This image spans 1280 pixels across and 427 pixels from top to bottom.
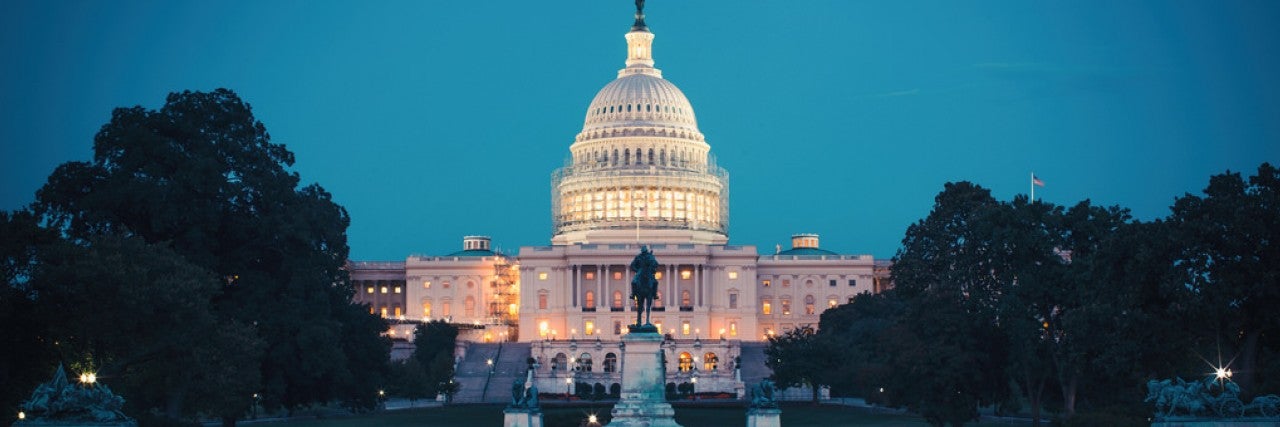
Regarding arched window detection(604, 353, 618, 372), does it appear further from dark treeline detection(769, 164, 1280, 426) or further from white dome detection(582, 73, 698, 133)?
dark treeline detection(769, 164, 1280, 426)

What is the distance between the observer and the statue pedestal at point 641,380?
5588 cm

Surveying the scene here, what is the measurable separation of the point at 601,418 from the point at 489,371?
53271 mm

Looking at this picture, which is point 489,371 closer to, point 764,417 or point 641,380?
point 764,417

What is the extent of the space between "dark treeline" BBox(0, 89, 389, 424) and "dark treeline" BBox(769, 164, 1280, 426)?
22.6m

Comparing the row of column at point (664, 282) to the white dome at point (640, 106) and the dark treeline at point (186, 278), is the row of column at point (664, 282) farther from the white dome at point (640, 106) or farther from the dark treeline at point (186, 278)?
the dark treeline at point (186, 278)

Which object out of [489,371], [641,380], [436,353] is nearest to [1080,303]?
[641,380]

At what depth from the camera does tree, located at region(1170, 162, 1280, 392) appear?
5291cm

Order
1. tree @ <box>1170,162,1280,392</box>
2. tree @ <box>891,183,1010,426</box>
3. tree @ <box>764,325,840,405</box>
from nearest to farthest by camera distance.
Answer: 1. tree @ <box>1170,162,1280,392</box>
2. tree @ <box>891,183,1010,426</box>
3. tree @ <box>764,325,840,405</box>

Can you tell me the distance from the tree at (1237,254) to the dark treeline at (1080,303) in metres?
0.04

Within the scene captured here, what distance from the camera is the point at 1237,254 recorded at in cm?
5378

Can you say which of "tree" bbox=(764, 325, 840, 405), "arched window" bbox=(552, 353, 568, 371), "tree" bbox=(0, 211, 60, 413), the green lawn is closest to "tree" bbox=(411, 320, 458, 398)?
"arched window" bbox=(552, 353, 568, 371)

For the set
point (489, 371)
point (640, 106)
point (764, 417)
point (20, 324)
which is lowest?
point (764, 417)

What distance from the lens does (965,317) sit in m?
71.8

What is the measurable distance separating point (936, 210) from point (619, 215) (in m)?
111
